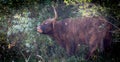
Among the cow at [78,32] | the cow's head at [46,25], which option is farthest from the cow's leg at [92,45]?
the cow's head at [46,25]

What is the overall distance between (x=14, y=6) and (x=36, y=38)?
38 centimetres

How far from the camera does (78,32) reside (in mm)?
2805

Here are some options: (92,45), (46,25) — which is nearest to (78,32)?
(92,45)

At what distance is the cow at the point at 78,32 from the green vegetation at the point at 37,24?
4 centimetres

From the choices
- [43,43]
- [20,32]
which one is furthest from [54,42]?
[20,32]

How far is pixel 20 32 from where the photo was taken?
9.33 ft

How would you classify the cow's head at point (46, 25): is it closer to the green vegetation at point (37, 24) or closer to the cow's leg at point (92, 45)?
the green vegetation at point (37, 24)

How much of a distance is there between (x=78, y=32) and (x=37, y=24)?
389 millimetres

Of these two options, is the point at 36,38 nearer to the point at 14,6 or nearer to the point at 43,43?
the point at 43,43

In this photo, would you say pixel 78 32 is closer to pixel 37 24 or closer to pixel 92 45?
pixel 92 45

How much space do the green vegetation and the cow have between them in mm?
42

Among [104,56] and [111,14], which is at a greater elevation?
[111,14]

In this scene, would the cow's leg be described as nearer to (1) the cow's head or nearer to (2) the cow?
(2) the cow

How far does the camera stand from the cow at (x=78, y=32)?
8.95ft
